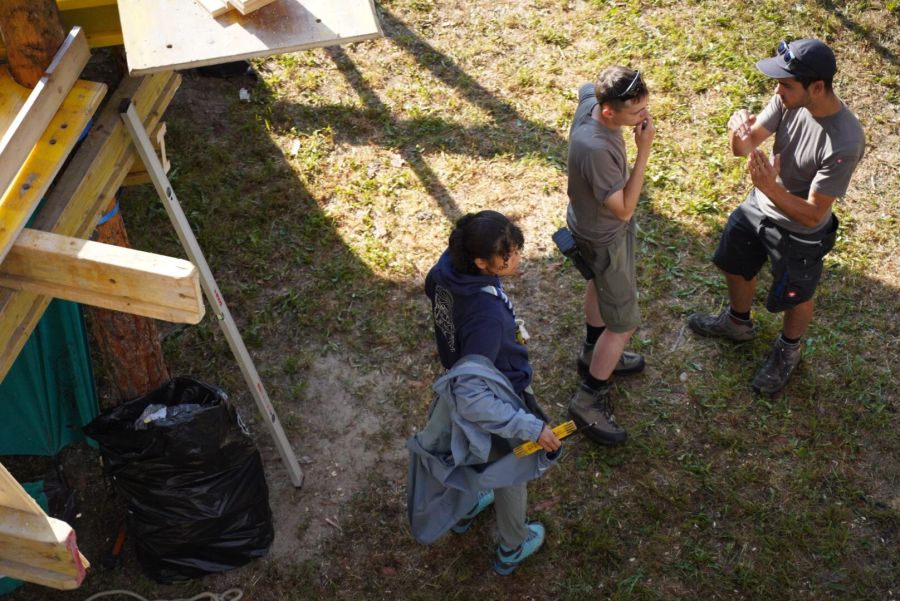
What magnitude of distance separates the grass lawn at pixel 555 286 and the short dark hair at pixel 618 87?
1.85 m

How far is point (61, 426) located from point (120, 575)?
2.87 ft

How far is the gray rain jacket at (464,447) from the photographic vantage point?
329cm

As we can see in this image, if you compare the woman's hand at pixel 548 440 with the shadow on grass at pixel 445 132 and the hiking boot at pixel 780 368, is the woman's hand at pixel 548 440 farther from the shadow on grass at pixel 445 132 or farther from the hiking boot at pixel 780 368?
the shadow on grass at pixel 445 132

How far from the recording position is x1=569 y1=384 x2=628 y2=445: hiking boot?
457 cm

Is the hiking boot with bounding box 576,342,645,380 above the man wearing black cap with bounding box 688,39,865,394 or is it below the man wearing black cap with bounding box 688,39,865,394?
below

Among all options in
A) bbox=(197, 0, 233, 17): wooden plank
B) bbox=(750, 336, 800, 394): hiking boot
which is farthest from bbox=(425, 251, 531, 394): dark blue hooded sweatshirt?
bbox=(750, 336, 800, 394): hiking boot

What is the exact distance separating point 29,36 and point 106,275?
1021mm

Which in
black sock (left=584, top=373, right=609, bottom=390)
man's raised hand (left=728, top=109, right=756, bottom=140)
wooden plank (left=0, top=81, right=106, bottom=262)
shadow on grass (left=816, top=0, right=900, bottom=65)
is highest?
wooden plank (left=0, top=81, right=106, bottom=262)

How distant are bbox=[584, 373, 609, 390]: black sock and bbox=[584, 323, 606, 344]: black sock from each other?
10.2 inches

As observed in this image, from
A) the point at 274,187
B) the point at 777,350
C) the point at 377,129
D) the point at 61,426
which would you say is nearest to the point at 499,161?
the point at 377,129

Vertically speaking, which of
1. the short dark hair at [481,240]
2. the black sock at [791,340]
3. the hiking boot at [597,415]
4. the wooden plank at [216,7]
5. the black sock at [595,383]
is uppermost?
the wooden plank at [216,7]

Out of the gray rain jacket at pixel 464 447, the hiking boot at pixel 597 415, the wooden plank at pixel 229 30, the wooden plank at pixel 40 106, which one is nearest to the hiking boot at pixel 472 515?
the gray rain jacket at pixel 464 447

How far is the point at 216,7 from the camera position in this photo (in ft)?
9.70

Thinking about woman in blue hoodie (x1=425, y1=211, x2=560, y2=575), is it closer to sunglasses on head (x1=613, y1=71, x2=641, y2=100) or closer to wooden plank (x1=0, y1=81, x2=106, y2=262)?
sunglasses on head (x1=613, y1=71, x2=641, y2=100)
